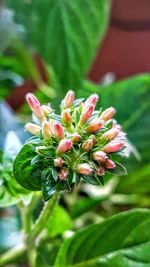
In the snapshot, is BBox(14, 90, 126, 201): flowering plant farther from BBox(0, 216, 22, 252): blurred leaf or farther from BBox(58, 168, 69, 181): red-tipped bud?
BBox(0, 216, 22, 252): blurred leaf

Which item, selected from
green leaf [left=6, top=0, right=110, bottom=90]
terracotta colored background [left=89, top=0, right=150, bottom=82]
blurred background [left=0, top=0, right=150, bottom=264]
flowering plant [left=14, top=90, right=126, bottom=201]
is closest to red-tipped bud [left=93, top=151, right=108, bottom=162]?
flowering plant [left=14, top=90, right=126, bottom=201]

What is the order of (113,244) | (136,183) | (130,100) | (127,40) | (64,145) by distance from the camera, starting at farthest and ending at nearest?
(127,40)
(136,183)
(130,100)
(113,244)
(64,145)

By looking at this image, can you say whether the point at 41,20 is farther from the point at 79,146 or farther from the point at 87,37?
the point at 79,146

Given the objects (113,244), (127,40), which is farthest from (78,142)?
(127,40)

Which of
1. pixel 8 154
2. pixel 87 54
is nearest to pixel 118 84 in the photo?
pixel 87 54

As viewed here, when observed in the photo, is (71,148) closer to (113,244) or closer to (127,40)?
(113,244)

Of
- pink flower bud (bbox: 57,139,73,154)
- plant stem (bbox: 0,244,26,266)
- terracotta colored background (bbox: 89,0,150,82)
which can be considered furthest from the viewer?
terracotta colored background (bbox: 89,0,150,82)
